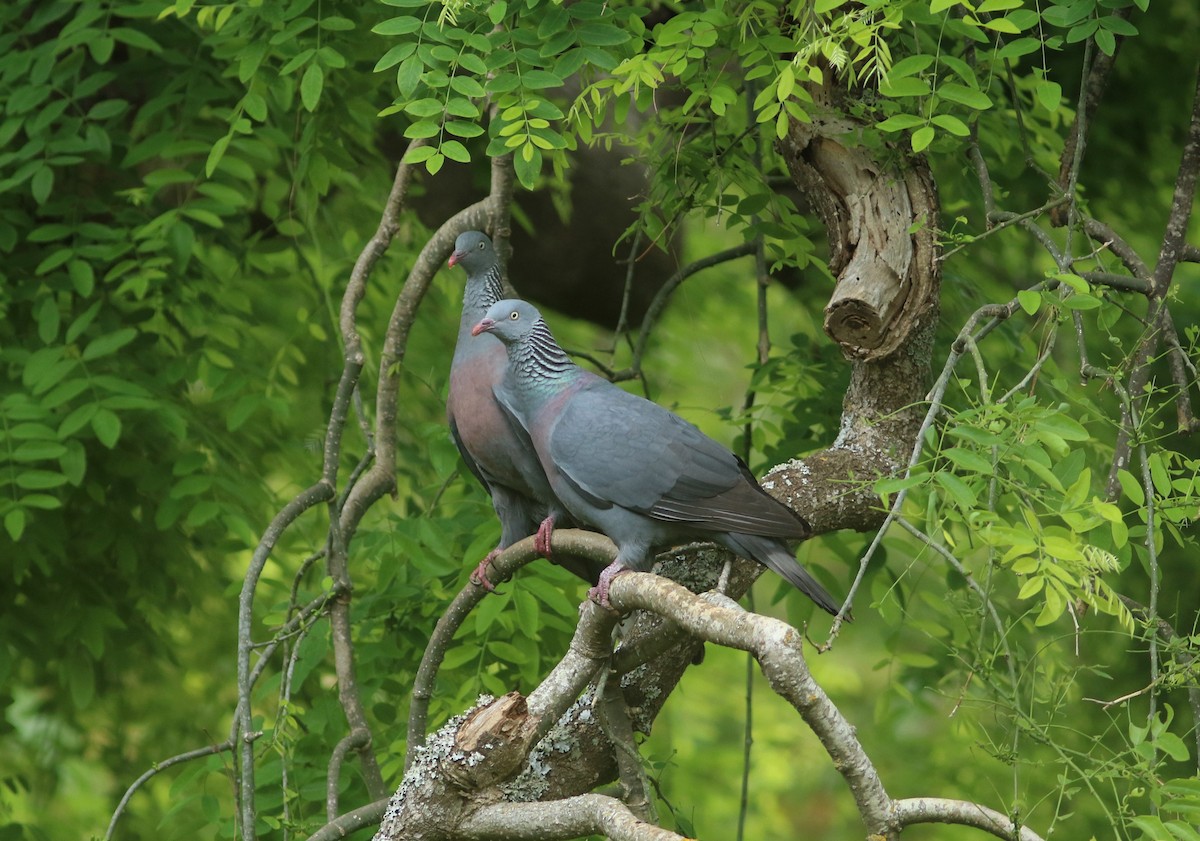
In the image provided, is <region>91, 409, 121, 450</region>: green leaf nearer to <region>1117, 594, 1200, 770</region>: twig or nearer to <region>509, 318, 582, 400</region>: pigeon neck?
<region>509, 318, 582, 400</region>: pigeon neck

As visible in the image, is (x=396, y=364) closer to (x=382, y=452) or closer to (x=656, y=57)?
(x=382, y=452)

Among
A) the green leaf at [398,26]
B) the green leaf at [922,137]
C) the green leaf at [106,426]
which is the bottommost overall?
the green leaf at [106,426]

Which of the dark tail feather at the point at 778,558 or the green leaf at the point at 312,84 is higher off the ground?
the green leaf at the point at 312,84

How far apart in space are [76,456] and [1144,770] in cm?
285

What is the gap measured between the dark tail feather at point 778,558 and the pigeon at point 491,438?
1.55ft

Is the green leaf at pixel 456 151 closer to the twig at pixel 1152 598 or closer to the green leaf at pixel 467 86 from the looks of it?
the green leaf at pixel 467 86

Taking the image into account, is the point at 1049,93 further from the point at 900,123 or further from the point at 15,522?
the point at 15,522

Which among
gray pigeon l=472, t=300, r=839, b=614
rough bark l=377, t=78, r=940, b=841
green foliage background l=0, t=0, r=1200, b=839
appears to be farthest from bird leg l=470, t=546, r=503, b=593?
rough bark l=377, t=78, r=940, b=841

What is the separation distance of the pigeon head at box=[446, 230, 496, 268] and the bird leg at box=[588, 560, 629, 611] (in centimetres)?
100

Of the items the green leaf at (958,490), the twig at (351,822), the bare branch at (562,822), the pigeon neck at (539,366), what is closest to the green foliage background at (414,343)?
the green leaf at (958,490)

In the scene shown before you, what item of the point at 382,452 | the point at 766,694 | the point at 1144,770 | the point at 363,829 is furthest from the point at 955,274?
the point at 766,694

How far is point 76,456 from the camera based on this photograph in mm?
3586

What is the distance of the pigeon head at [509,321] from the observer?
10.1ft

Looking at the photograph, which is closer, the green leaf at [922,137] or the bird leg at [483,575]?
the green leaf at [922,137]
